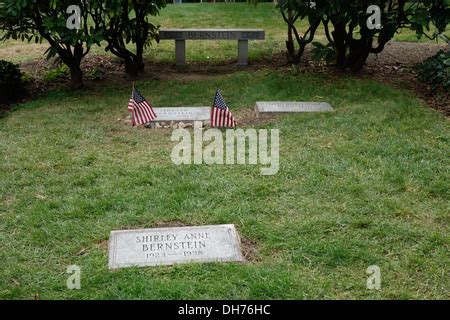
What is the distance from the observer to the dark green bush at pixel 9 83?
853 cm

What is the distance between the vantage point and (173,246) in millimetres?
4203

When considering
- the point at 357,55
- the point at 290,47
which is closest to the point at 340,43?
the point at 357,55

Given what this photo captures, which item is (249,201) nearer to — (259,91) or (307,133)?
(307,133)

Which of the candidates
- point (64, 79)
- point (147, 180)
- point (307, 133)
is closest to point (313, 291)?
point (147, 180)

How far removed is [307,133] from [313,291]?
10.6 feet

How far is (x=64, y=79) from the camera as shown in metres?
9.74

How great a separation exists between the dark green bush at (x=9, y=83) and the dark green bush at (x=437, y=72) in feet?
20.9

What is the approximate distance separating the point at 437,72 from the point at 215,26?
19.9 ft

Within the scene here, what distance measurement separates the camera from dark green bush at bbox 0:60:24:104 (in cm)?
853

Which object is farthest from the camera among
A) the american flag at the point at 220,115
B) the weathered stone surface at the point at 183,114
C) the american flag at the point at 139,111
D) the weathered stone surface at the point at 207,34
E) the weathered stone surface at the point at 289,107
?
the weathered stone surface at the point at 207,34

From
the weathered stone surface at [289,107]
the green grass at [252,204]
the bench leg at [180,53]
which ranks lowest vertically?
the green grass at [252,204]

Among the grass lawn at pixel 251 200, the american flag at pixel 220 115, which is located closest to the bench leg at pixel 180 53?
the grass lawn at pixel 251 200

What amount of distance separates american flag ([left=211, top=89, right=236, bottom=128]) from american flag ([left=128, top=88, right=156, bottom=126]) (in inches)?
34.3

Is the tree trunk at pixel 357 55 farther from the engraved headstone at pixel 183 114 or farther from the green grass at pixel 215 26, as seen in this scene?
the engraved headstone at pixel 183 114
